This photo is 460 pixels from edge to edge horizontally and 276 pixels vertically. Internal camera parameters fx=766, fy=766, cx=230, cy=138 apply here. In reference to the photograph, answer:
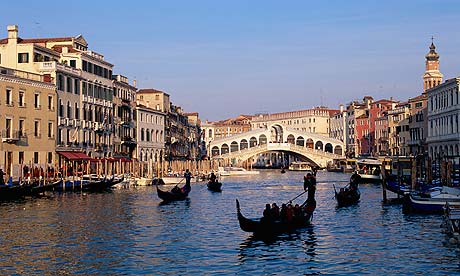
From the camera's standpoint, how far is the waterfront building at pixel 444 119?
145 feet

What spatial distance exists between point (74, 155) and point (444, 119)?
22.8 metres

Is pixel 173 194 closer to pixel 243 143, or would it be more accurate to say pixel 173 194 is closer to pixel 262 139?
pixel 262 139

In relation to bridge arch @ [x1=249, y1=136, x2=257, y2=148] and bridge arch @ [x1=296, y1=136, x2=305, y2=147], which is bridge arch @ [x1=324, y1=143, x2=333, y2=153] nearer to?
bridge arch @ [x1=296, y1=136, x2=305, y2=147]

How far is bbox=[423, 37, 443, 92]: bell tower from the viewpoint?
59.7 m

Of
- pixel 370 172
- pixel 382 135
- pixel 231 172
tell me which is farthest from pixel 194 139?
pixel 370 172

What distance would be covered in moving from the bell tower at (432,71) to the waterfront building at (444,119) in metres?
9.56

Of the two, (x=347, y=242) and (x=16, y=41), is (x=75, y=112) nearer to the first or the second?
(x=16, y=41)

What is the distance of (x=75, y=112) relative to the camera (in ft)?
126

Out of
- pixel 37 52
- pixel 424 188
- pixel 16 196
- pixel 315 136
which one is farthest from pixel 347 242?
pixel 315 136

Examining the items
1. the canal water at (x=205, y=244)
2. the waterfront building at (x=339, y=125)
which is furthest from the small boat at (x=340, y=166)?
the canal water at (x=205, y=244)

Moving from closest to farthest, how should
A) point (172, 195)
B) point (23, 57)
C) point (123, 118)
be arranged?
point (172, 195), point (23, 57), point (123, 118)

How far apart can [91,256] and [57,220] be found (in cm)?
631

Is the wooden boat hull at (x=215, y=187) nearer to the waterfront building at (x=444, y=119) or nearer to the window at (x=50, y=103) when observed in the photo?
the window at (x=50, y=103)

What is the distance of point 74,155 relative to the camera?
37469 mm
